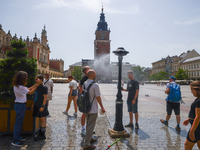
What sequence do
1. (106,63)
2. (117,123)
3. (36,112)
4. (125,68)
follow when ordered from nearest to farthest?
(36,112) → (117,123) → (106,63) → (125,68)

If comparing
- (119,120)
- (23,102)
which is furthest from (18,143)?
(119,120)

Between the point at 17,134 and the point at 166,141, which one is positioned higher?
the point at 17,134

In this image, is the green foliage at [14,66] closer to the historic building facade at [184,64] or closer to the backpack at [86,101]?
the backpack at [86,101]

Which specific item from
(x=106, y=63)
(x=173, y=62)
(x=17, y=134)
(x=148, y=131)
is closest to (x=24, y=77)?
(x=17, y=134)

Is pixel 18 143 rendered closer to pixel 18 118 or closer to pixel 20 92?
pixel 18 118

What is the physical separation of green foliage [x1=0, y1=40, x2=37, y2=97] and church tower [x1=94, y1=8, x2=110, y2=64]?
2634 inches

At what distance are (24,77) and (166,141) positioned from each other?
3726 millimetres

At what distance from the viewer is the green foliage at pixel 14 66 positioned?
13.9ft

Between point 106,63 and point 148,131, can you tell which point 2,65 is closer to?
point 148,131

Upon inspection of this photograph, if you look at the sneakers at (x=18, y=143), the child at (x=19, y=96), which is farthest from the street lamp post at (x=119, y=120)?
the child at (x=19, y=96)

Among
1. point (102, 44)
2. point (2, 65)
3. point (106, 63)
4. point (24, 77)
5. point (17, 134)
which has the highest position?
point (102, 44)

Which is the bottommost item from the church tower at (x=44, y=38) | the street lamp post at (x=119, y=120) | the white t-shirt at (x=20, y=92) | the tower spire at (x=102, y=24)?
the street lamp post at (x=119, y=120)

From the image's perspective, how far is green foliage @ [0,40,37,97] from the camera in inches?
166

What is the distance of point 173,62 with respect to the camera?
75125 mm
